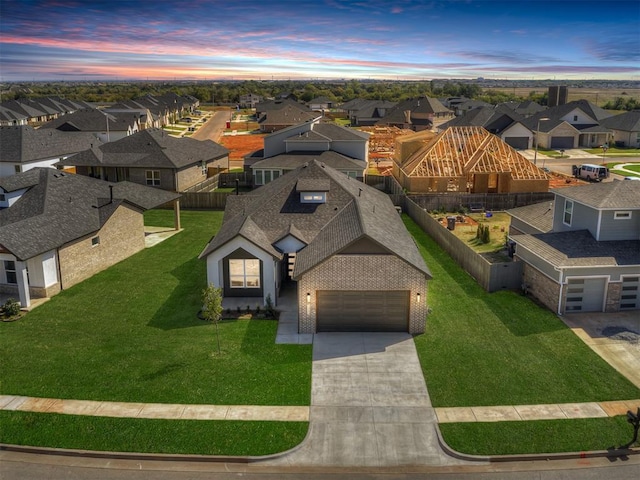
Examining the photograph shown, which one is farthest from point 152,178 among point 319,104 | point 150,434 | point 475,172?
point 319,104

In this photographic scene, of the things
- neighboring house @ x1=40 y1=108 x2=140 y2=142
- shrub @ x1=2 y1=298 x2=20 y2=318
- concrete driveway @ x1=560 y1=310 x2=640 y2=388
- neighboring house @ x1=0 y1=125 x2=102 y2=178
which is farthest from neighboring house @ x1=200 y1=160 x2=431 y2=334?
neighboring house @ x1=40 y1=108 x2=140 y2=142

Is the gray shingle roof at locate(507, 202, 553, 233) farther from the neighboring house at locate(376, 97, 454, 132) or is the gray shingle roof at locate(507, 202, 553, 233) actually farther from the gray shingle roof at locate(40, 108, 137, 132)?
the neighboring house at locate(376, 97, 454, 132)

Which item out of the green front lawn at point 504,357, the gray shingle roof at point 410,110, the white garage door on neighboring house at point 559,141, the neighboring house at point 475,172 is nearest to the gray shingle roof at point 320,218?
the green front lawn at point 504,357

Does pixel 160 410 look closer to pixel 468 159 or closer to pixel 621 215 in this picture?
pixel 621 215

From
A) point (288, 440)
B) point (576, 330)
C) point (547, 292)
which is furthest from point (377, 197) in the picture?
point (288, 440)

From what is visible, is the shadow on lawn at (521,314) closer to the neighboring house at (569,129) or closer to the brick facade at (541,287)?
the brick facade at (541,287)

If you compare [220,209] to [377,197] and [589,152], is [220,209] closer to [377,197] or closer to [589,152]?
[377,197]
